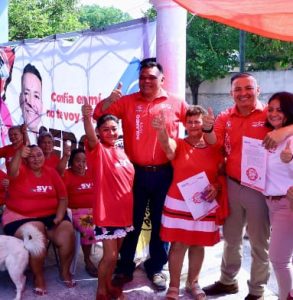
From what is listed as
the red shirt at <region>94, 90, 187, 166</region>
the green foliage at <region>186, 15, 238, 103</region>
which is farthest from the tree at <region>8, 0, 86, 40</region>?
the red shirt at <region>94, 90, 187, 166</region>

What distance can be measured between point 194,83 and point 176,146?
1707 centimetres

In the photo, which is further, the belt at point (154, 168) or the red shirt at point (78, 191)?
the red shirt at point (78, 191)

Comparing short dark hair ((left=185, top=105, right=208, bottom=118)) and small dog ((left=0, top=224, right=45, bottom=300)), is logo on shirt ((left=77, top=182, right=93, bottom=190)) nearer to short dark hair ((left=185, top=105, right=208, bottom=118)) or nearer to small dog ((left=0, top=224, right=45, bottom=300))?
small dog ((left=0, top=224, right=45, bottom=300))

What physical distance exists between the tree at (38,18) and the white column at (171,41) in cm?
1460

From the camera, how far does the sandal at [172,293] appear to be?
3.50m

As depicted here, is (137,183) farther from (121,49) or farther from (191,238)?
(121,49)

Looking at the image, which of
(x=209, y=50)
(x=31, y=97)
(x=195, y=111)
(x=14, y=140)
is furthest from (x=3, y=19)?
(x=209, y=50)

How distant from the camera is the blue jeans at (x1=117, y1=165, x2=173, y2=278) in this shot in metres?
3.58

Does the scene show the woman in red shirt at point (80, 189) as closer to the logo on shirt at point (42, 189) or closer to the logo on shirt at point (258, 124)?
the logo on shirt at point (42, 189)

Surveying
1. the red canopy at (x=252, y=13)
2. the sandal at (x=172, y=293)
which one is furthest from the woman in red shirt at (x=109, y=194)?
the red canopy at (x=252, y=13)

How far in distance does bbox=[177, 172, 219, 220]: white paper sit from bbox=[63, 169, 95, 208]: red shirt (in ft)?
3.76

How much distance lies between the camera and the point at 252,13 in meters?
3.30

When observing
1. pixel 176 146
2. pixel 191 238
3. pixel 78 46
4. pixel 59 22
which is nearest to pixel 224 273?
pixel 191 238

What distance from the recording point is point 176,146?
338cm
